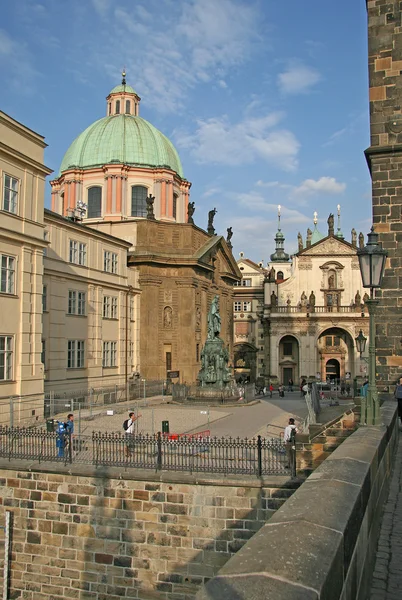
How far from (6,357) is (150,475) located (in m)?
11.2

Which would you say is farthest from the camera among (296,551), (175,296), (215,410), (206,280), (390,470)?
(206,280)

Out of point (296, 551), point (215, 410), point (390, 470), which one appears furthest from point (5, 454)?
point (215, 410)

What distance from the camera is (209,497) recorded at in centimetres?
1434

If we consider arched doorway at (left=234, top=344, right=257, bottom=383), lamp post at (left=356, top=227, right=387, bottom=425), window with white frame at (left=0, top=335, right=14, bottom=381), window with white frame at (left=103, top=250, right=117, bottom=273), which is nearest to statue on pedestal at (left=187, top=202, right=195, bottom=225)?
window with white frame at (left=103, top=250, right=117, bottom=273)

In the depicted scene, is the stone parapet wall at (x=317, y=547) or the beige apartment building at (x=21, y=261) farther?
the beige apartment building at (x=21, y=261)

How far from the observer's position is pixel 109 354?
39281mm

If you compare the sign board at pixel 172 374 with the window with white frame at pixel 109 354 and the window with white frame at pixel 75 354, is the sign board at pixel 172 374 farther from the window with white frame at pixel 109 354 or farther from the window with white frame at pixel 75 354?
the window with white frame at pixel 75 354

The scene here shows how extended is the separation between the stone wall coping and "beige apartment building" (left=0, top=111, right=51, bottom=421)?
747cm

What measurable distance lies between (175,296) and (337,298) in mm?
29116

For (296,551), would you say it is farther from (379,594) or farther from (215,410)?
(215,410)

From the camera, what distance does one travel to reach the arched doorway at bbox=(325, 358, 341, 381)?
226ft

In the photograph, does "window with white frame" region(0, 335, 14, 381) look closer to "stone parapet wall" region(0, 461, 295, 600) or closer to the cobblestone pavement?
"stone parapet wall" region(0, 461, 295, 600)

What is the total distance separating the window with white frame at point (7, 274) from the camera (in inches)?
922

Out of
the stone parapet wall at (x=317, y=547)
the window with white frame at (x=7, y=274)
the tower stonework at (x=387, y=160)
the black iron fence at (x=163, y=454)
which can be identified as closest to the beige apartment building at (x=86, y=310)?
the window with white frame at (x=7, y=274)
